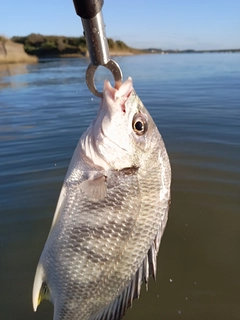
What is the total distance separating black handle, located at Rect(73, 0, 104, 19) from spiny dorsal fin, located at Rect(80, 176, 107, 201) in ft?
2.93

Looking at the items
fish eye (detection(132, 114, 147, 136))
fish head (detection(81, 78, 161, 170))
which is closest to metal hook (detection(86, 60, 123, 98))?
fish head (detection(81, 78, 161, 170))

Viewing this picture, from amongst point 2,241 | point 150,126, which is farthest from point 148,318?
point 2,241

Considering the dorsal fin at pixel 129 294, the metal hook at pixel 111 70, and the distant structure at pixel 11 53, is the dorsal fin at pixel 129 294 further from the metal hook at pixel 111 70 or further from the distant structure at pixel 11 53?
the distant structure at pixel 11 53

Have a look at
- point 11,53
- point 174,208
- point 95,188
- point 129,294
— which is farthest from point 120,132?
point 11,53

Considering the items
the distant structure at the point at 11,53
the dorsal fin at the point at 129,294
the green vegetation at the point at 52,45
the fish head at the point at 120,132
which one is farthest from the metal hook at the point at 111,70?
the green vegetation at the point at 52,45

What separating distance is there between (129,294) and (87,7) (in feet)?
4.94

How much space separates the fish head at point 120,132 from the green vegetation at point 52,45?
58514 millimetres

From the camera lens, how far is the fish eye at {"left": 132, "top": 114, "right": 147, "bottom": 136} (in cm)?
217

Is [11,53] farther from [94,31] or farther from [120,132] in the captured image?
[94,31]

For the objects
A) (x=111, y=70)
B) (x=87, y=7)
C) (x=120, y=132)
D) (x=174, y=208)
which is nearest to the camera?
(x=87, y=7)

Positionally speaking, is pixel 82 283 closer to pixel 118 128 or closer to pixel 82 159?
pixel 82 159

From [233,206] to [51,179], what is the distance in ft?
8.49

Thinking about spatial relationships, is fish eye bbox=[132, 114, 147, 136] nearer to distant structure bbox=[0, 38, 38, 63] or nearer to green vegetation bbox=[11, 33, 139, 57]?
distant structure bbox=[0, 38, 38, 63]

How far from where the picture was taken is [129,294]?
6.23ft
